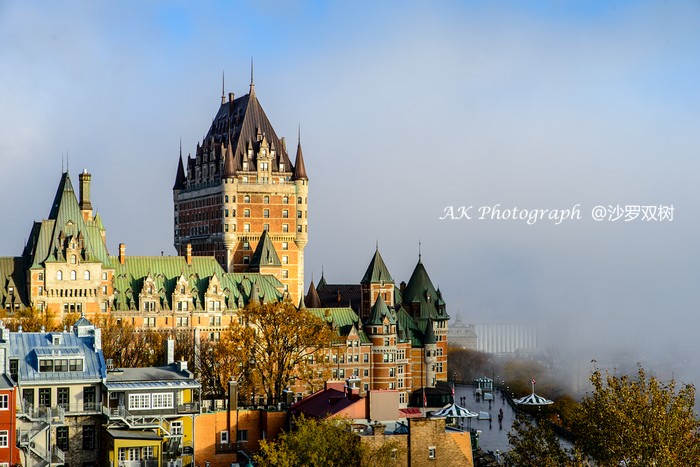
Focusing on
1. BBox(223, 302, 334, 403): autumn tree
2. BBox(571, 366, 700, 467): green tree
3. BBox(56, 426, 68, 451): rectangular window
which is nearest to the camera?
BBox(571, 366, 700, 467): green tree

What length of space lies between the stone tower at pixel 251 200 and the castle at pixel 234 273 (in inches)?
5.2

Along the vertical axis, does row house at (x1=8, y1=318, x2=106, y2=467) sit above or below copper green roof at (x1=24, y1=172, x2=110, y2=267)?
below

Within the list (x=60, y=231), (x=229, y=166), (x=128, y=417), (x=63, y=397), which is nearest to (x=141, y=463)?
(x=128, y=417)

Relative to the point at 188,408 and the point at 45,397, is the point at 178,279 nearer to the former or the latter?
the point at 188,408

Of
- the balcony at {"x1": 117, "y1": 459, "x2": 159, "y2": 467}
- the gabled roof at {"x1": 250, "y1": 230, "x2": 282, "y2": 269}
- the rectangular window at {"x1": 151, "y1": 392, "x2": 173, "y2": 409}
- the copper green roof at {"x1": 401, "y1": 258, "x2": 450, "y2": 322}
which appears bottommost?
the balcony at {"x1": 117, "y1": 459, "x2": 159, "y2": 467}

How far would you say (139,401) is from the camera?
89.9 meters

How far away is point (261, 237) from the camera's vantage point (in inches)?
7224

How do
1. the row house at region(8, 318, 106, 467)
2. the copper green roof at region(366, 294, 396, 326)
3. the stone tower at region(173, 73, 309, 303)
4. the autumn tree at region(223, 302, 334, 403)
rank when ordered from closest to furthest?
1. the row house at region(8, 318, 106, 467)
2. the autumn tree at region(223, 302, 334, 403)
3. the copper green roof at region(366, 294, 396, 326)
4. the stone tower at region(173, 73, 309, 303)

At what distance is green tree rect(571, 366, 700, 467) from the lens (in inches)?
3063

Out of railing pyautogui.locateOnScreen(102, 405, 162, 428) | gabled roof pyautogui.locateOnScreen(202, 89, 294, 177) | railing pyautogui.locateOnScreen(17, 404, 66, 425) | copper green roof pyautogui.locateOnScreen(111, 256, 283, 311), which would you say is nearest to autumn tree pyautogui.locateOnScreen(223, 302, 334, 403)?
copper green roof pyautogui.locateOnScreen(111, 256, 283, 311)

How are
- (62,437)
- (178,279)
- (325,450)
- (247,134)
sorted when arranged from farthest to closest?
(247,134)
(178,279)
(62,437)
(325,450)

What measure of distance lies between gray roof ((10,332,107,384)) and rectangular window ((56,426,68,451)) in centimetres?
309

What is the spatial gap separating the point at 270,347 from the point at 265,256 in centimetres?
4676

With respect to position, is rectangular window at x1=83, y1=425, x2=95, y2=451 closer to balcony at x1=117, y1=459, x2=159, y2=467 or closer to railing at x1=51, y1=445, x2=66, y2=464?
railing at x1=51, y1=445, x2=66, y2=464
